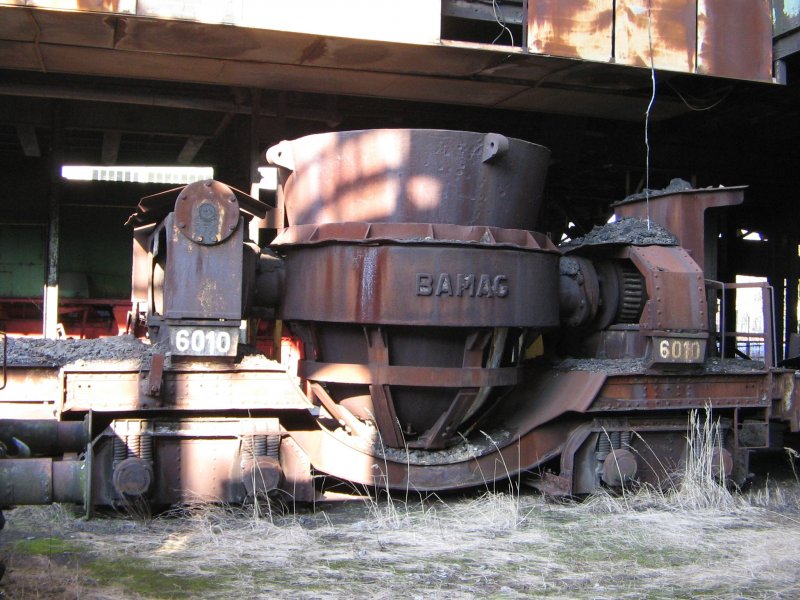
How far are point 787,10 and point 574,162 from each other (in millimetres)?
3391

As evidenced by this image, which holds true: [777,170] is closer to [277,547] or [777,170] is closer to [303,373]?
[303,373]

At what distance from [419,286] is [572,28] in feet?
13.1

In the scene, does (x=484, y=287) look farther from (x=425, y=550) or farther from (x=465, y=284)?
(x=425, y=550)

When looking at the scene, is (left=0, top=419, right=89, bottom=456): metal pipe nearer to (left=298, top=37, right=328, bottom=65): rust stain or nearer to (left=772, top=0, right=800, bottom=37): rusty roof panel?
(left=298, top=37, right=328, bottom=65): rust stain

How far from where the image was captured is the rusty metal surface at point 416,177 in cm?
748

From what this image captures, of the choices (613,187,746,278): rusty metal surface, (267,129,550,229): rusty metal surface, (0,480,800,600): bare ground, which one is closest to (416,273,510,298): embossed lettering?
(267,129,550,229): rusty metal surface

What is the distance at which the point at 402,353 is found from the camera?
7.48 metres

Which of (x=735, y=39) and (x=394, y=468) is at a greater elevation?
(x=735, y=39)

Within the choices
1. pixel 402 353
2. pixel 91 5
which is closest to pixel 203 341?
pixel 402 353

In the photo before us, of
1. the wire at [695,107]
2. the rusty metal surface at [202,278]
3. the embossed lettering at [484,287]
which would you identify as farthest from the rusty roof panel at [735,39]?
the rusty metal surface at [202,278]

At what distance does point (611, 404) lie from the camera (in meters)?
7.75

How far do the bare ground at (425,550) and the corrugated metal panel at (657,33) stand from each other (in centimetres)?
476

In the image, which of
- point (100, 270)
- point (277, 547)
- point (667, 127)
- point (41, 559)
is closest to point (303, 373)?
point (277, 547)

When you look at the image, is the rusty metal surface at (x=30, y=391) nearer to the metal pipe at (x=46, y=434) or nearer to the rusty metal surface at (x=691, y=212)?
the metal pipe at (x=46, y=434)
